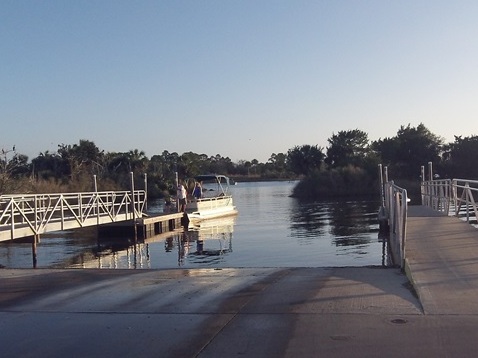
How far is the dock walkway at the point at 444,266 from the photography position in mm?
8312

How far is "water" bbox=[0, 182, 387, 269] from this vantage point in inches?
800

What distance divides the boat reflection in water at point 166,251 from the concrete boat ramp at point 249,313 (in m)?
8.56

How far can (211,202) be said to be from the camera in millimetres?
41469

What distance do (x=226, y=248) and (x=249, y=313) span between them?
1661 cm

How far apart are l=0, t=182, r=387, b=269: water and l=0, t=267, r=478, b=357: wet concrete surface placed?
8.37 metres

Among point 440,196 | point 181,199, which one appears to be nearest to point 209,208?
point 181,199

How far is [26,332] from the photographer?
25.3ft

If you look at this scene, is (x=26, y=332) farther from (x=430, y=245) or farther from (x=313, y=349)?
(x=430, y=245)

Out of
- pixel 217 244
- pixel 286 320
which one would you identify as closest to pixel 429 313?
pixel 286 320

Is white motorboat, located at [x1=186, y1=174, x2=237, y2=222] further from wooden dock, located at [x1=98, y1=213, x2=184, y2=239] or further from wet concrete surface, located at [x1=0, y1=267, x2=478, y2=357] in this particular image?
wet concrete surface, located at [x1=0, y1=267, x2=478, y2=357]

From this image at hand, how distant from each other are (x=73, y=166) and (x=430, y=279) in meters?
69.0

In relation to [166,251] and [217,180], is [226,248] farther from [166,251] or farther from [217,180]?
[217,180]

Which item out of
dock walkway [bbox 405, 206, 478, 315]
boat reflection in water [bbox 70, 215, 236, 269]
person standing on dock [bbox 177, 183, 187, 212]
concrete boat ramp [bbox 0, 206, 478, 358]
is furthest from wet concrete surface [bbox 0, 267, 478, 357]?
person standing on dock [bbox 177, 183, 187, 212]

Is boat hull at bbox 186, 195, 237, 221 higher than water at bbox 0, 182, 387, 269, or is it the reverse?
boat hull at bbox 186, 195, 237, 221
